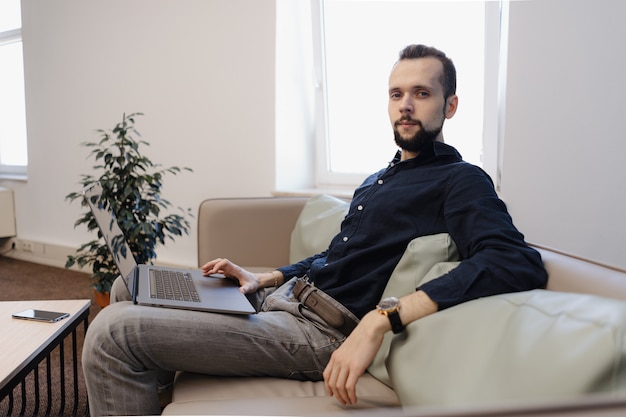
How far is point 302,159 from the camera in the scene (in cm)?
305

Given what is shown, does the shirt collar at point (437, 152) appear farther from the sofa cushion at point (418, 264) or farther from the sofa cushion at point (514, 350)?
the sofa cushion at point (514, 350)

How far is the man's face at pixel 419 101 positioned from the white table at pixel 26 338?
3.62ft

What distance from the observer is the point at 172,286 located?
4.40 ft

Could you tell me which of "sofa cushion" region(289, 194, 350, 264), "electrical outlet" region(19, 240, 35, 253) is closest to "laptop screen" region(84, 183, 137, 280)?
"sofa cushion" region(289, 194, 350, 264)

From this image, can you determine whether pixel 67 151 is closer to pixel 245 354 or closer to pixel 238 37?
pixel 238 37

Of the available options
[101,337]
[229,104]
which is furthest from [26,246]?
[101,337]

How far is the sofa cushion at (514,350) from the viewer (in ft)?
2.03

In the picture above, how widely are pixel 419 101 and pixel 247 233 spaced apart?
916mm

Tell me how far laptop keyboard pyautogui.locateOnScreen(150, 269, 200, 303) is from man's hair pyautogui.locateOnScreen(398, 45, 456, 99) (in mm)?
842

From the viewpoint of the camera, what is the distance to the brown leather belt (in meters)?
1.18

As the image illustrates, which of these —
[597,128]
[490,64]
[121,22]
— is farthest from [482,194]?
[121,22]

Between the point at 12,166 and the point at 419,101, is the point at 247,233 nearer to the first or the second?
the point at 419,101

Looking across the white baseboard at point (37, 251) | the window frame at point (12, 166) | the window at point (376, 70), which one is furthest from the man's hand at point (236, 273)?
the window frame at point (12, 166)

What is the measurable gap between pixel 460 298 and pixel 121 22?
3186 millimetres
